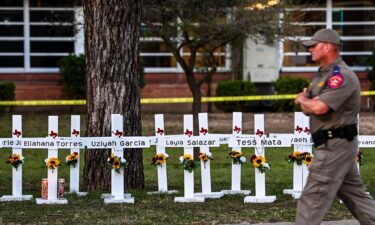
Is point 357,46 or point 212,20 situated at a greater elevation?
point 357,46

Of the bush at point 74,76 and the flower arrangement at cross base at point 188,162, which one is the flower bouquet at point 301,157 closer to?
the flower arrangement at cross base at point 188,162

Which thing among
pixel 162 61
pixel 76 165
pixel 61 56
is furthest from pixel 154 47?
pixel 76 165

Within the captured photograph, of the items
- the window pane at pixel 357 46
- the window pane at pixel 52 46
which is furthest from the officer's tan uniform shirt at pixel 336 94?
the window pane at pixel 357 46

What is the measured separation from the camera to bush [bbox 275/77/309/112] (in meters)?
23.3

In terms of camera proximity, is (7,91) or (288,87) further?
(288,87)

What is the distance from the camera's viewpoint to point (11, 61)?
81.3 ft

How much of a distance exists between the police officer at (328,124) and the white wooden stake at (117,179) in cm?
358

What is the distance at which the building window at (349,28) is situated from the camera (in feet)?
83.9

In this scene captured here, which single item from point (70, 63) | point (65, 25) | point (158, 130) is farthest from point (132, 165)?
point (70, 63)

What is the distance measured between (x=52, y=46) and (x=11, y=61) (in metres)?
1.29

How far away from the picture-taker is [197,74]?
2428 cm

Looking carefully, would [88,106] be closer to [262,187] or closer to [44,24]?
[262,187]

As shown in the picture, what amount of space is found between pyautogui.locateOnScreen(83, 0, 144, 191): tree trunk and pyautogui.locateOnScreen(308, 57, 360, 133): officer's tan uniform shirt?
4316mm

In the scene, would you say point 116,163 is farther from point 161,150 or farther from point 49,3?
point 49,3
